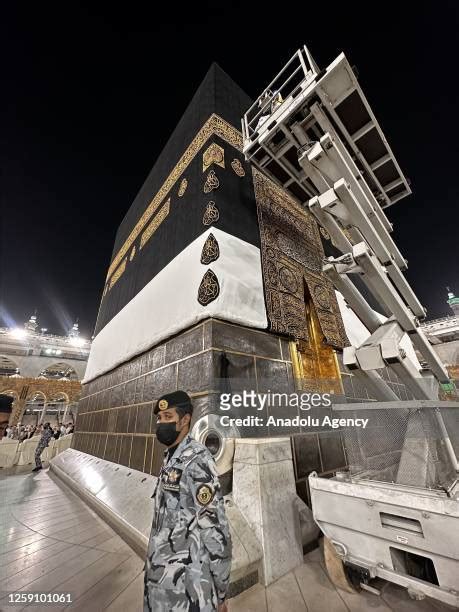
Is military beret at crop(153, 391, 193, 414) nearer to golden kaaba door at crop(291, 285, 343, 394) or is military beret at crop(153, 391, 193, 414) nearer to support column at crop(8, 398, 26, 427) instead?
golden kaaba door at crop(291, 285, 343, 394)

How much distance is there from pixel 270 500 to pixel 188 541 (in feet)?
4.02

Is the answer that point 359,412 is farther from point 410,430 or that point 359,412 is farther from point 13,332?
point 13,332

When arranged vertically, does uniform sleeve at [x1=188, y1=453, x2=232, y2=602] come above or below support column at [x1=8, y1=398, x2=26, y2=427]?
below

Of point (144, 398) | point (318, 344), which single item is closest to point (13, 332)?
point (144, 398)

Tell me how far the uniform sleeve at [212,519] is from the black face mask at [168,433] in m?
0.20

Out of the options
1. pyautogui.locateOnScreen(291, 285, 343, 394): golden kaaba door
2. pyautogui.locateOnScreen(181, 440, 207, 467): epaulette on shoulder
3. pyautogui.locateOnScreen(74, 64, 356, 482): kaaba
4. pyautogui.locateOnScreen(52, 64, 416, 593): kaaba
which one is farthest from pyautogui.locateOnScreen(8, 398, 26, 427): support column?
pyautogui.locateOnScreen(181, 440, 207, 467): epaulette on shoulder

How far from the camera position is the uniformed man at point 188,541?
1.05 metres

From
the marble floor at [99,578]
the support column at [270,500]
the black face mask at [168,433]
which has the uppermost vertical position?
the black face mask at [168,433]

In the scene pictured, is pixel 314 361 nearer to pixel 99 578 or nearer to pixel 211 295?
pixel 211 295

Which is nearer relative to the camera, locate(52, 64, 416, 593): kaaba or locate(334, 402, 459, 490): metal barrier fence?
locate(334, 402, 459, 490): metal barrier fence

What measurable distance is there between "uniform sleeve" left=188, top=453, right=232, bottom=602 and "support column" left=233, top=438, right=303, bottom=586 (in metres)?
1.06

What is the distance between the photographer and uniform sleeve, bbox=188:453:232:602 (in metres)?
1.07

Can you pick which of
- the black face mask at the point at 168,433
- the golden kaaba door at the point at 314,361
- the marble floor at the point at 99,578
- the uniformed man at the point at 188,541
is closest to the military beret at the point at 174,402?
the black face mask at the point at 168,433

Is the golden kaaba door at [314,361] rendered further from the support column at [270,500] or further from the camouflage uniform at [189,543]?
the camouflage uniform at [189,543]
